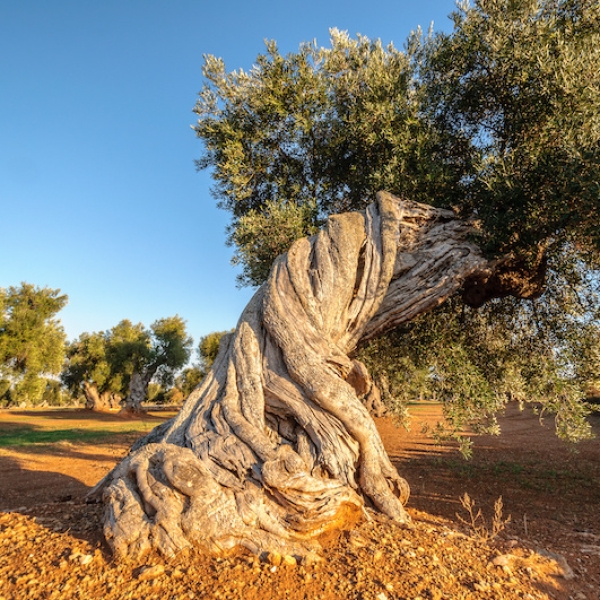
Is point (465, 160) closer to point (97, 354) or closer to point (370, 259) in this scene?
point (370, 259)

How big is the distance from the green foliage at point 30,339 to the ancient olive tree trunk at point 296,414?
102 feet

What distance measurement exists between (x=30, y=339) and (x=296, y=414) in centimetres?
3365

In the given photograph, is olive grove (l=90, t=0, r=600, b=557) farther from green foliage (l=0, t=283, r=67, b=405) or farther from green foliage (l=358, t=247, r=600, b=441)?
green foliage (l=0, t=283, r=67, b=405)

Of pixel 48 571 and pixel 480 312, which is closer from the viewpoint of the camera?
pixel 48 571

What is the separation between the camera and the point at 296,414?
5723 millimetres

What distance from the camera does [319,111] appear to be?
1103 centimetres

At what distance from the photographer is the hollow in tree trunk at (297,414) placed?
4320mm

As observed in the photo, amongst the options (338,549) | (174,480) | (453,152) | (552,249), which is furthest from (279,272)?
(453,152)

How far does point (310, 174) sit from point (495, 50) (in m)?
5.15

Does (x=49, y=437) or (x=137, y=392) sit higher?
(x=137, y=392)

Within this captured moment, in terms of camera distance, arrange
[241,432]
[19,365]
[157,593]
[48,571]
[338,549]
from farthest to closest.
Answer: [19,365] → [241,432] → [338,549] → [48,571] → [157,593]

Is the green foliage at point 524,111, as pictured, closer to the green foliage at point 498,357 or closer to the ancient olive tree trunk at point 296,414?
the ancient olive tree trunk at point 296,414

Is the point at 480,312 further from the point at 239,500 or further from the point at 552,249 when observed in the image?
the point at 239,500

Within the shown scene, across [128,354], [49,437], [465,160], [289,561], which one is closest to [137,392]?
[128,354]
